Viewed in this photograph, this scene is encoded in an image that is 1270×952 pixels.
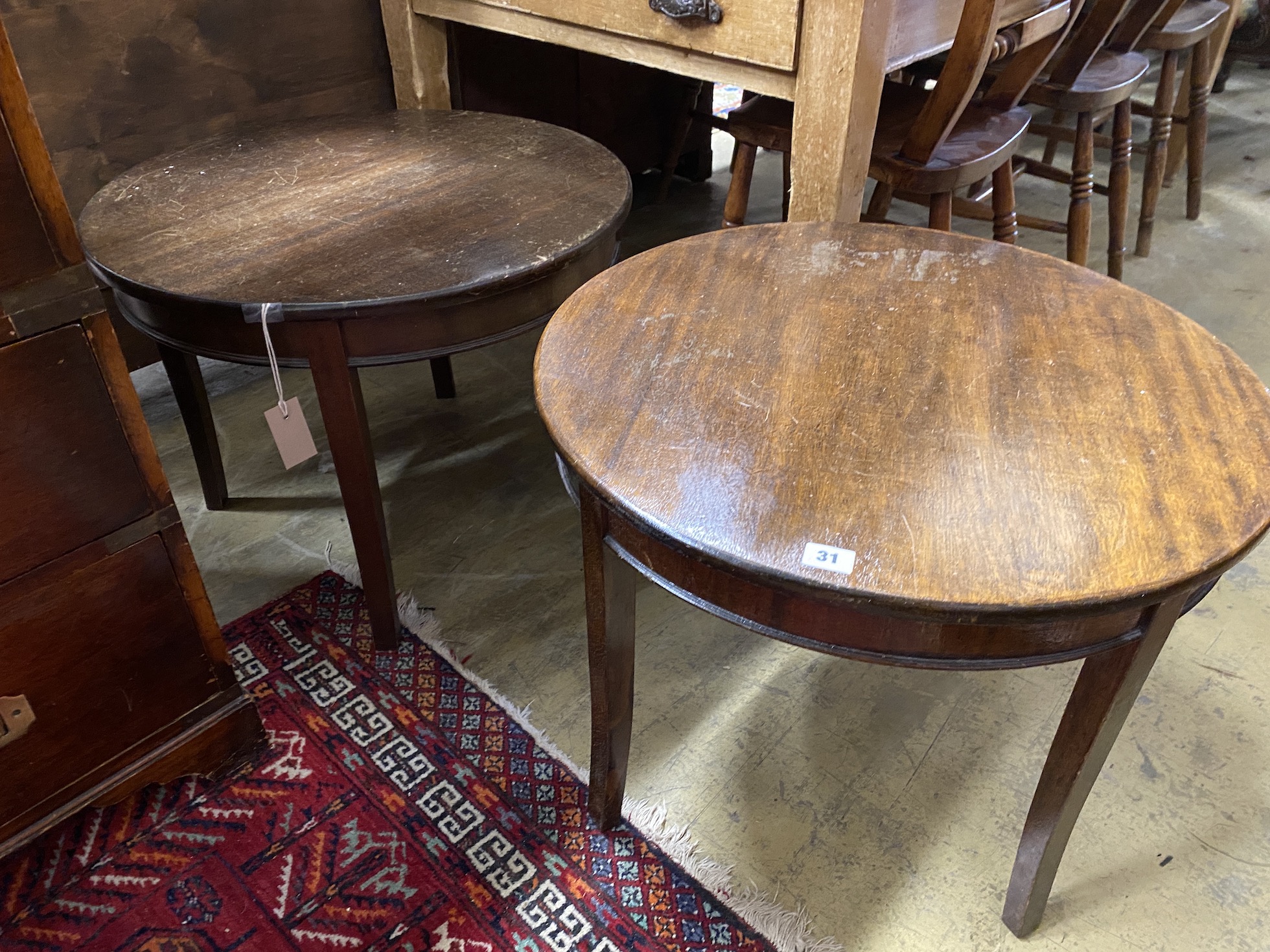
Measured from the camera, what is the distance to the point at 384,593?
1.42m

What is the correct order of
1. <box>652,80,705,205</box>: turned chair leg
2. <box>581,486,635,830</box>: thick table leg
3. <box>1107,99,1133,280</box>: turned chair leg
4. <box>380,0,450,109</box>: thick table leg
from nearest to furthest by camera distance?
<box>581,486,635,830</box>: thick table leg < <box>380,0,450,109</box>: thick table leg < <box>1107,99,1133,280</box>: turned chair leg < <box>652,80,705,205</box>: turned chair leg

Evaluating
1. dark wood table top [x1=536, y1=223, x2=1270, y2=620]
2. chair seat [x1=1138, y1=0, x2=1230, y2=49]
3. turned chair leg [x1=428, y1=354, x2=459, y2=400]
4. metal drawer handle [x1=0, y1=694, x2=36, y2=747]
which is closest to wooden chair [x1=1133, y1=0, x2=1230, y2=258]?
chair seat [x1=1138, y1=0, x2=1230, y2=49]

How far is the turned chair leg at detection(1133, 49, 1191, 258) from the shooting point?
2.49m

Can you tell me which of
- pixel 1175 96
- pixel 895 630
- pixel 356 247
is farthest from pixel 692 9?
pixel 1175 96

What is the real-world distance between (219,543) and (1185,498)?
1.59 metres

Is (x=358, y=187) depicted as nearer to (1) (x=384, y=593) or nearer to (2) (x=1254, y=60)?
(1) (x=384, y=593)

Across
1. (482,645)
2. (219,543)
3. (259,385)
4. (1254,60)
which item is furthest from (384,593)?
(1254,60)

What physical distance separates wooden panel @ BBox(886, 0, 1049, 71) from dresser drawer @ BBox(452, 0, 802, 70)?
169 millimetres

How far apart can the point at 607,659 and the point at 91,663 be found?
2.04 ft

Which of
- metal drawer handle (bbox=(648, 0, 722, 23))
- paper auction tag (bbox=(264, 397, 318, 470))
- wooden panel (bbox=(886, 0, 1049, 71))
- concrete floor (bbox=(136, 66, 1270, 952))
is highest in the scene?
metal drawer handle (bbox=(648, 0, 722, 23))

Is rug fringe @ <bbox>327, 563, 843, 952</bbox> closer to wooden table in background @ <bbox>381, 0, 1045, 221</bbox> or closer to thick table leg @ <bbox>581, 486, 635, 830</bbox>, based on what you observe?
thick table leg @ <bbox>581, 486, 635, 830</bbox>

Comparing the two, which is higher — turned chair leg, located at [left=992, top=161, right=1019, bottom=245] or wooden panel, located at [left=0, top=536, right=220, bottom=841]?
turned chair leg, located at [left=992, top=161, right=1019, bottom=245]

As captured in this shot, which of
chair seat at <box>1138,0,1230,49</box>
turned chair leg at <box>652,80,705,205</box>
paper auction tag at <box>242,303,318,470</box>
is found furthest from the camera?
turned chair leg at <box>652,80,705,205</box>

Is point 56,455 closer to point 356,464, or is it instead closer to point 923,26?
point 356,464
